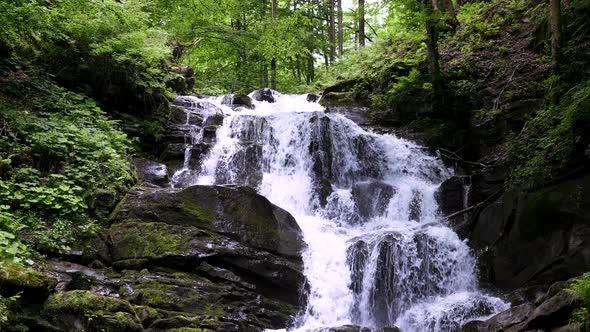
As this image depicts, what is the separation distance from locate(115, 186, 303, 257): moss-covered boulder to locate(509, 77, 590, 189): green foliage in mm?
5111

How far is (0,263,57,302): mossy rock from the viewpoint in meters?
5.33

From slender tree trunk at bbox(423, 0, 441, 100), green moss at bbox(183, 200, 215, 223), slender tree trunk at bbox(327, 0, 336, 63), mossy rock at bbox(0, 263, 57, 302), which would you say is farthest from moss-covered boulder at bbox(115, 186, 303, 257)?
slender tree trunk at bbox(327, 0, 336, 63)

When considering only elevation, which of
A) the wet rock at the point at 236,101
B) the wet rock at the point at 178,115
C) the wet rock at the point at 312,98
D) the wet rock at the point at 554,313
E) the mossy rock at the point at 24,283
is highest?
the wet rock at the point at 312,98

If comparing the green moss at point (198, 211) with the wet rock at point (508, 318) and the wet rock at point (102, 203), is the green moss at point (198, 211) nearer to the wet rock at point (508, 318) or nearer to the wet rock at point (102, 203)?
the wet rock at point (102, 203)

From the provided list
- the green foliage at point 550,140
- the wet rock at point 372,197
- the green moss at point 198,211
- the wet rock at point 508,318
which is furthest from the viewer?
the wet rock at point 372,197

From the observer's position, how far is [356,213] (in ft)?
40.6

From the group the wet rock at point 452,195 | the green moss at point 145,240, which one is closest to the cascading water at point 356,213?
the wet rock at point 452,195

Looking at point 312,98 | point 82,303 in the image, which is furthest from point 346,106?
point 82,303

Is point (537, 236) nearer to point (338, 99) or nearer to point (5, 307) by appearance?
point (5, 307)

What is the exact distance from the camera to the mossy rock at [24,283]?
5.33 meters

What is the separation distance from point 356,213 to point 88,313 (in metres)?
7.85

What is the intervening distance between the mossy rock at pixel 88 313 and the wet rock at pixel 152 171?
5142 millimetres

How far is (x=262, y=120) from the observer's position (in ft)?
49.1

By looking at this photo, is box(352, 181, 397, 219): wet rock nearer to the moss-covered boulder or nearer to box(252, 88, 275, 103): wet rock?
the moss-covered boulder
